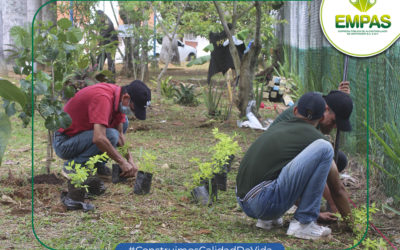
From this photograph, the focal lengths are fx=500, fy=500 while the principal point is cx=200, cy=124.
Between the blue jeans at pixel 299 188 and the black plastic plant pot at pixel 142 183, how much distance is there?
884 millimetres

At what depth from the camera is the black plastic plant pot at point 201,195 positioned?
3.31 meters

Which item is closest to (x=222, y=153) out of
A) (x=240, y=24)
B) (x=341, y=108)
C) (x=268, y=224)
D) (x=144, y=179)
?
(x=144, y=179)

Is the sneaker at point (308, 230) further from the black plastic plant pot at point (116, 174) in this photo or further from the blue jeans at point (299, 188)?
the black plastic plant pot at point (116, 174)

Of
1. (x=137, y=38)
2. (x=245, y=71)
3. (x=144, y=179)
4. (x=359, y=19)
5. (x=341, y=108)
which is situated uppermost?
(x=137, y=38)

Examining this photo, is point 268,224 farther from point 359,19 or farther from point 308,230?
point 359,19

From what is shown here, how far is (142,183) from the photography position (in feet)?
11.4

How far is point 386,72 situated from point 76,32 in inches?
85.7

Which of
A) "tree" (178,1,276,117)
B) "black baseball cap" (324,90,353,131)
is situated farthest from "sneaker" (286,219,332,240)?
"tree" (178,1,276,117)

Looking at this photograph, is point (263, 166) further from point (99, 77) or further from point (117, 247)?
point (99, 77)

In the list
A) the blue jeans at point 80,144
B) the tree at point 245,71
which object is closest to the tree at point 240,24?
the tree at point 245,71

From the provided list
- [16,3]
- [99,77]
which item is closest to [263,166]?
[16,3]

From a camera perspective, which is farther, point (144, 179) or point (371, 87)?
point (371, 87)

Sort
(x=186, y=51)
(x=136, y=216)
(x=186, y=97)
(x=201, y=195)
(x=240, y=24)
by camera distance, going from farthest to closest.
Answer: (x=186, y=51), (x=240, y=24), (x=186, y=97), (x=201, y=195), (x=136, y=216)

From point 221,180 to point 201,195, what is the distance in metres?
0.37
